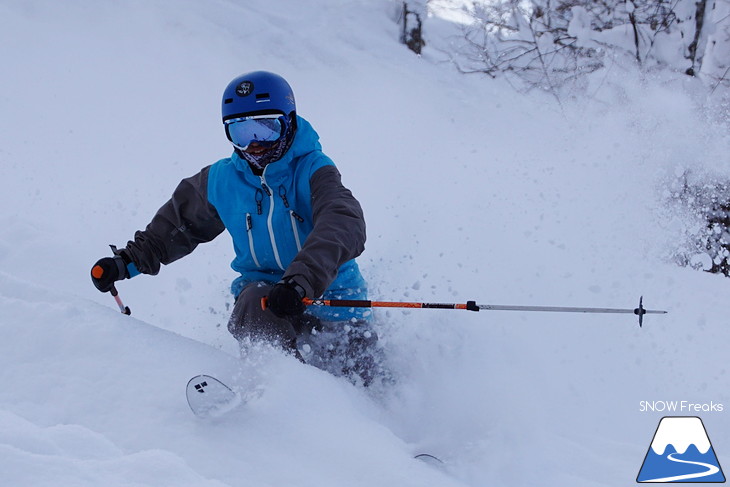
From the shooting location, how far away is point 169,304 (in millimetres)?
5574

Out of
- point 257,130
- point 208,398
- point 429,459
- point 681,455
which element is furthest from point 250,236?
point 681,455

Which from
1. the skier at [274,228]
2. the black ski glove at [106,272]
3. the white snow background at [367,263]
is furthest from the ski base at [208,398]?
the black ski glove at [106,272]

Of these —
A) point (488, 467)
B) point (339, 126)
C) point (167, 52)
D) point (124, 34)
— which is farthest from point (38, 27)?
point (488, 467)

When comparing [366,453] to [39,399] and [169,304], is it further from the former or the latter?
[169,304]

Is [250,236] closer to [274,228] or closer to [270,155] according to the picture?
[274,228]

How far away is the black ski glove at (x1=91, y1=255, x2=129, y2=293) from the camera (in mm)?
3748

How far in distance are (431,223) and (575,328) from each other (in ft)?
8.25

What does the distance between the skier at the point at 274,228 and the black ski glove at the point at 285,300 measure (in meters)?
0.04

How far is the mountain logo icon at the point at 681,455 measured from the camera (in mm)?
2924

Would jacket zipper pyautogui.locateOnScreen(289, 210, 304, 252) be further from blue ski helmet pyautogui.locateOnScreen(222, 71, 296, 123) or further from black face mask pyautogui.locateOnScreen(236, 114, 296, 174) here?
blue ski helmet pyautogui.locateOnScreen(222, 71, 296, 123)

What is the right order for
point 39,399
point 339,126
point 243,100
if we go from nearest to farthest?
point 39,399 → point 243,100 → point 339,126

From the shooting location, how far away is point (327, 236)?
329cm

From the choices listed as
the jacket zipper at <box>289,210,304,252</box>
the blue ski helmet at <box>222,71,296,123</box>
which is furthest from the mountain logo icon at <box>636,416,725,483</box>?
the blue ski helmet at <box>222,71,296,123</box>

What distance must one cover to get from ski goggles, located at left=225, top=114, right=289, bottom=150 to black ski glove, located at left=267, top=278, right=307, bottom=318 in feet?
2.93
